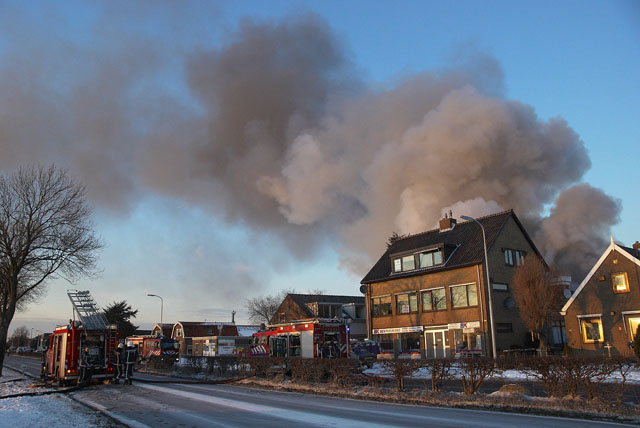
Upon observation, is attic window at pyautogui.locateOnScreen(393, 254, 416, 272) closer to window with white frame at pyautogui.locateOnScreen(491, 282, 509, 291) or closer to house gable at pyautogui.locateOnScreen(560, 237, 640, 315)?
window with white frame at pyautogui.locateOnScreen(491, 282, 509, 291)

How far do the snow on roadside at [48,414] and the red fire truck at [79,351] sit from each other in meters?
3.77

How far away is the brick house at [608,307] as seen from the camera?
85.8 feet

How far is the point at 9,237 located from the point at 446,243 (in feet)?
88.7

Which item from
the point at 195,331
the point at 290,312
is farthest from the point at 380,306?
the point at 195,331

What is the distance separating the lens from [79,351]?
61.1 feet

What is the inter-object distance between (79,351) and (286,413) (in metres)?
11.8

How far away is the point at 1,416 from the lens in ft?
35.3

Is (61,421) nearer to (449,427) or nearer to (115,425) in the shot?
(115,425)

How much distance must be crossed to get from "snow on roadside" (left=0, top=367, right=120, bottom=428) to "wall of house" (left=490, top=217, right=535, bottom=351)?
25891mm

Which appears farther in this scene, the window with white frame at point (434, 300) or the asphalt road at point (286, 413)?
the window with white frame at point (434, 300)

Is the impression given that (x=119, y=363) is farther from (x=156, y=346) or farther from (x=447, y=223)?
(x=447, y=223)

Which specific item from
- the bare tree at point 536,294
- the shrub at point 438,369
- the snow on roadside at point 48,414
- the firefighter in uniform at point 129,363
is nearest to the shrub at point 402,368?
the shrub at point 438,369

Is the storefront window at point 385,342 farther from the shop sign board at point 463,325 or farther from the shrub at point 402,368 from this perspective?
the shrub at point 402,368

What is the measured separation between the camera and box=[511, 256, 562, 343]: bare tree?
94.4 ft
